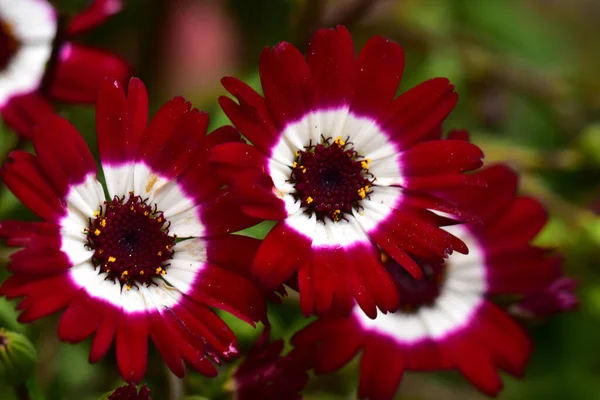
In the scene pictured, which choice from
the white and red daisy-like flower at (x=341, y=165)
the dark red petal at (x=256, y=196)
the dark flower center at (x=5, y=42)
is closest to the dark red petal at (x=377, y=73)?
the white and red daisy-like flower at (x=341, y=165)

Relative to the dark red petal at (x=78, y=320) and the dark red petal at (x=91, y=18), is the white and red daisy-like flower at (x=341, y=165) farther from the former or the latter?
the dark red petal at (x=91, y=18)

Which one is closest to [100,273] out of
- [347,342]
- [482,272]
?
[347,342]

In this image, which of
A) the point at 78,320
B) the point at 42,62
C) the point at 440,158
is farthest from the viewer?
the point at 42,62

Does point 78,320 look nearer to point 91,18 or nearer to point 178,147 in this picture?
point 178,147

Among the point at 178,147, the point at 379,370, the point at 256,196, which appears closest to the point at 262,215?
the point at 256,196

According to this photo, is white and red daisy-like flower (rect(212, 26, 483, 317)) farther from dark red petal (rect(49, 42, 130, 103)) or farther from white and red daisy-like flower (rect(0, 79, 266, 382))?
dark red petal (rect(49, 42, 130, 103))

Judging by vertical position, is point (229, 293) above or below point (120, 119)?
below
